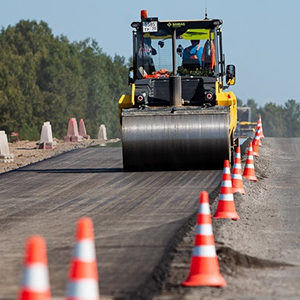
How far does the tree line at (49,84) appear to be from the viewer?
56625mm

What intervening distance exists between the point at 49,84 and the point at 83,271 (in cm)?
6958

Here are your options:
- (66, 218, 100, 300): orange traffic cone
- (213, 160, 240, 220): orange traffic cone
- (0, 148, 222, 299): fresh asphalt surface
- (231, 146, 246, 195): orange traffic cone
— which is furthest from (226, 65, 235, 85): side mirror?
(66, 218, 100, 300): orange traffic cone

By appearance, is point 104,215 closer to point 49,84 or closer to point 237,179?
point 237,179

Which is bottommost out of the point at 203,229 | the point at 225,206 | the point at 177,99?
the point at 225,206

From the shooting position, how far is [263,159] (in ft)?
73.6

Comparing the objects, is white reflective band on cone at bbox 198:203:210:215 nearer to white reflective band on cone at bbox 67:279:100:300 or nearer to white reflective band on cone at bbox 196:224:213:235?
white reflective band on cone at bbox 196:224:213:235

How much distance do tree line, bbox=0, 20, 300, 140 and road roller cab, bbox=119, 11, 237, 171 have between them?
31490 millimetres

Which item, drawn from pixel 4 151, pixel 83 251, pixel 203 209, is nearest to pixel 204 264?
pixel 203 209

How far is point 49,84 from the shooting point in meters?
73.4

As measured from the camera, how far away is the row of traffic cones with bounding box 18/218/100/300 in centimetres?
430

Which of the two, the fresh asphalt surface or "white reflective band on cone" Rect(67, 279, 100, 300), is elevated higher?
"white reflective band on cone" Rect(67, 279, 100, 300)

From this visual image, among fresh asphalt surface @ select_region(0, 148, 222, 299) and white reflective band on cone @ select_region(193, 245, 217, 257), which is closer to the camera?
white reflective band on cone @ select_region(193, 245, 217, 257)

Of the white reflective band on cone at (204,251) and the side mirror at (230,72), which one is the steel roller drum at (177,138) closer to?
the side mirror at (230,72)

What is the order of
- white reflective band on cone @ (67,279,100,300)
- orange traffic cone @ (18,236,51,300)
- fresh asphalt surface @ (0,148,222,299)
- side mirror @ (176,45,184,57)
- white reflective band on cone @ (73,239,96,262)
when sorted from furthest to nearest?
side mirror @ (176,45,184,57) → fresh asphalt surface @ (0,148,222,299) → white reflective band on cone @ (73,239,96,262) → white reflective band on cone @ (67,279,100,300) → orange traffic cone @ (18,236,51,300)
